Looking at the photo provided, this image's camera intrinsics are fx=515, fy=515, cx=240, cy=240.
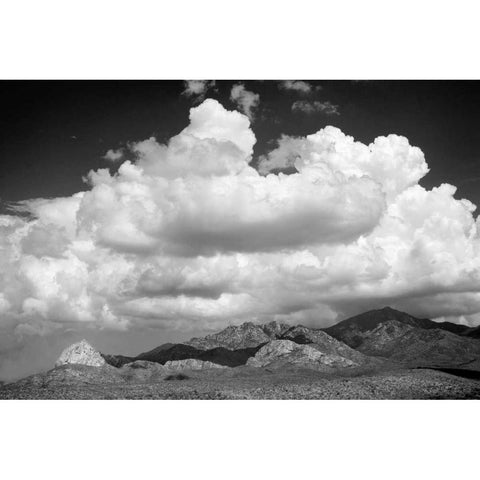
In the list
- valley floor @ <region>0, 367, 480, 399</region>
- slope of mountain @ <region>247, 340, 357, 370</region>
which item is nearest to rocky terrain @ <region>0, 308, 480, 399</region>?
valley floor @ <region>0, 367, 480, 399</region>

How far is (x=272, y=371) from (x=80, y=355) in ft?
145

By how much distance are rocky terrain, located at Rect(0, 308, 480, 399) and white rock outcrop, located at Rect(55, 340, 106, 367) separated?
219 millimetres

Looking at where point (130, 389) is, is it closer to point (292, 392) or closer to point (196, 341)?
point (292, 392)

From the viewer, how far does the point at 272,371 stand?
111 m

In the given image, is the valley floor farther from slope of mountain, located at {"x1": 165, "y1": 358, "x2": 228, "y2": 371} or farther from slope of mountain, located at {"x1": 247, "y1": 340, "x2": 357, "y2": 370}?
slope of mountain, located at {"x1": 165, "y1": 358, "x2": 228, "y2": 371}

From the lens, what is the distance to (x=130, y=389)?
65.6 meters

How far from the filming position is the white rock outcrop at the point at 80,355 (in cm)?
11638

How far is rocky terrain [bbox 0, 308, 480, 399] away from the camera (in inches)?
2239

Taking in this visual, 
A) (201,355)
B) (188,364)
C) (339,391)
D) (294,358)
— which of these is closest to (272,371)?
(294,358)

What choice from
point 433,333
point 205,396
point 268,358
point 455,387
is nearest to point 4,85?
point 205,396

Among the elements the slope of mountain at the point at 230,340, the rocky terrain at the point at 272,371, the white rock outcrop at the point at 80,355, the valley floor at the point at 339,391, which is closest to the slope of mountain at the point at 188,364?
the rocky terrain at the point at 272,371

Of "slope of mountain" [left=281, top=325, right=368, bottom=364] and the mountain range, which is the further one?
"slope of mountain" [left=281, top=325, right=368, bottom=364]

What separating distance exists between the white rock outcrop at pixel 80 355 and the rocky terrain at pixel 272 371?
22 centimetres

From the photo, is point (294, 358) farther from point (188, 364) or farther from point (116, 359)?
point (116, 359)
